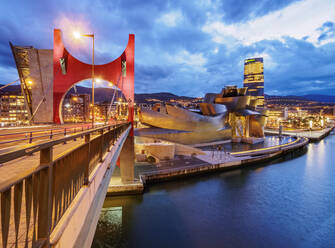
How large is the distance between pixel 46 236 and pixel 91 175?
67.2 inches

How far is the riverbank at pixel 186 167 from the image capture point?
12.5 meters

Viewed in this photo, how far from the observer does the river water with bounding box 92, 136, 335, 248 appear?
900 cm

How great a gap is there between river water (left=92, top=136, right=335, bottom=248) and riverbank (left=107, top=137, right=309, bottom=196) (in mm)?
554

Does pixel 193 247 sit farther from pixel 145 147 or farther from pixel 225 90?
pixel 225 90

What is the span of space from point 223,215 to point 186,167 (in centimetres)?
535

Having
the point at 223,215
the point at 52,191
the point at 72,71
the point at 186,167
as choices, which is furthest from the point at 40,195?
the point at 72,71

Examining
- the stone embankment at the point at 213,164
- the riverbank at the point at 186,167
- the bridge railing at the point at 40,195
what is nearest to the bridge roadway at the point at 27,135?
the bridge railing at the point at 40,195

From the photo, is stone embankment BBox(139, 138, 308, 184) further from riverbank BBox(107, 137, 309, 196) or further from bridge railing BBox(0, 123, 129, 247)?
bridge railing BBox(0, 123, 129, 247)

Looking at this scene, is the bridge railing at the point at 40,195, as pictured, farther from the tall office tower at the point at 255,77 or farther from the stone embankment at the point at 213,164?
the tall office tower at the point at 255,77

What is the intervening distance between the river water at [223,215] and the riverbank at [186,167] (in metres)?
0.55

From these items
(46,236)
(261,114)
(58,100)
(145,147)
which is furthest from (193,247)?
(261,114)

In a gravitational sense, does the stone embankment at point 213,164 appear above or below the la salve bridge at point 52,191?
below

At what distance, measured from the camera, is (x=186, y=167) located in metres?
15.6

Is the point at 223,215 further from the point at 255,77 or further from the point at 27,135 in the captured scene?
the point at 255,77
